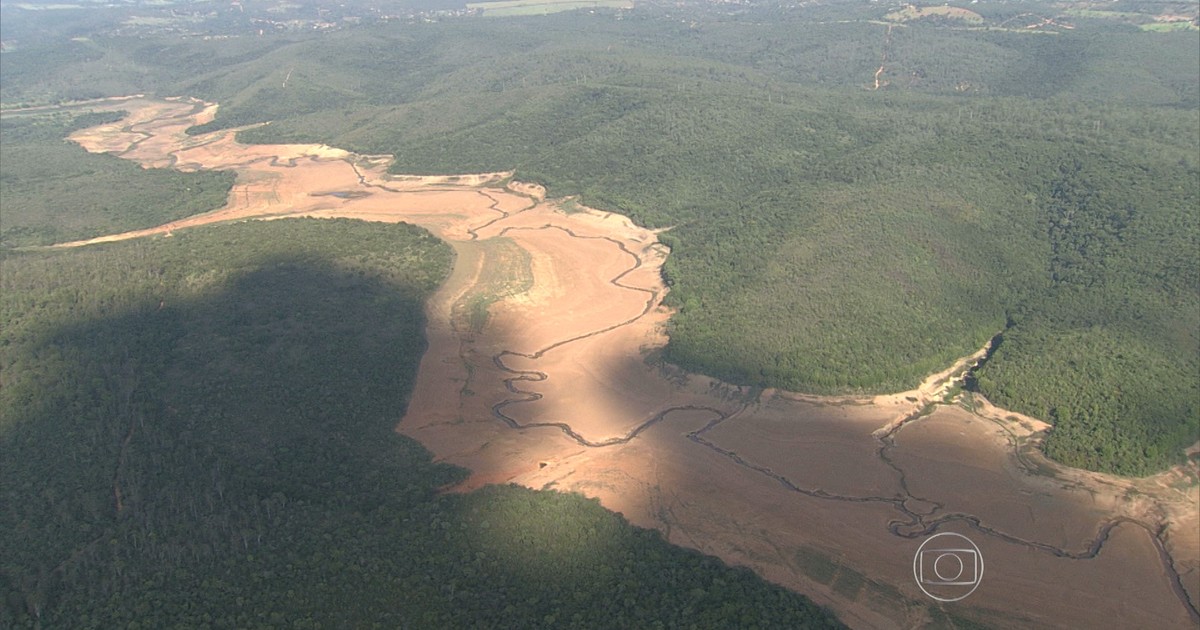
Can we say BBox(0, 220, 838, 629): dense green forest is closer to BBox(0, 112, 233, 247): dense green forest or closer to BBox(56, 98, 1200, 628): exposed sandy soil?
BBox(56, 98, 1200, 628): exposed sandy soil

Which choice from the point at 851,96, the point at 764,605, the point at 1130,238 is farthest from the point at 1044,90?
the point at 764,605

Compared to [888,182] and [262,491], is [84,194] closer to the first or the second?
[262,491]
